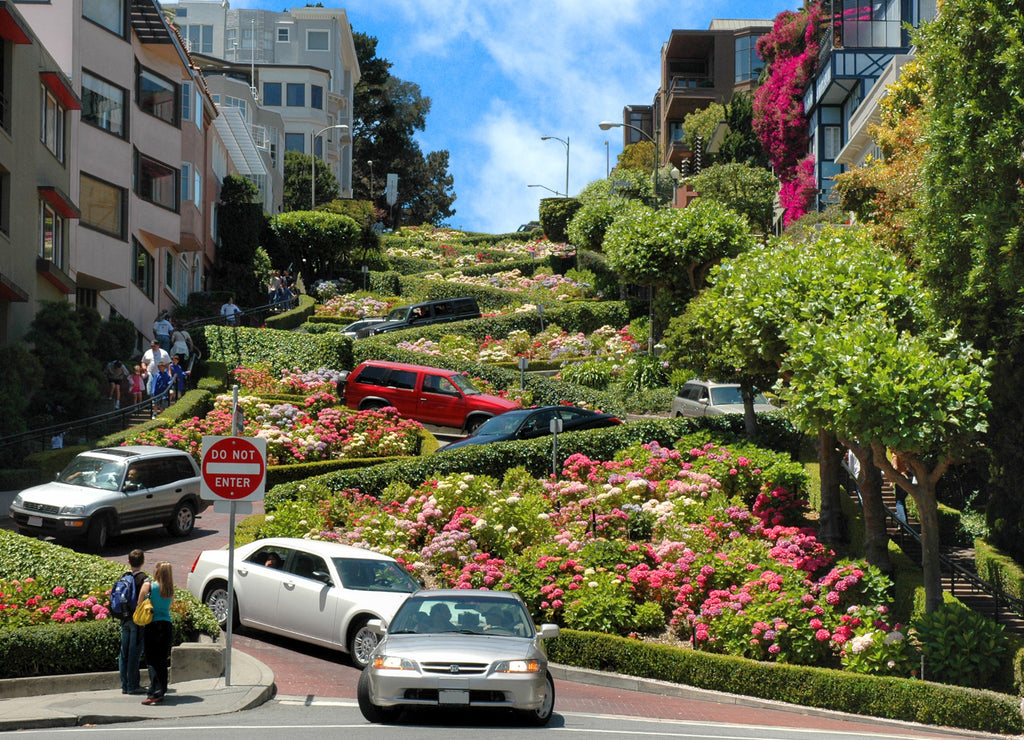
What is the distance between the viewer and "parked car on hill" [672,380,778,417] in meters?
29.4

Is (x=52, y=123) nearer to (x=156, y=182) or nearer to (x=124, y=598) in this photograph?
(x=156, y=182)

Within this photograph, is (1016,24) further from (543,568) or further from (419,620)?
(419,620)

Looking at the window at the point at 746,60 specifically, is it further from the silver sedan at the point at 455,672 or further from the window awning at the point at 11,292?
the silver sedan at the point at 455,672

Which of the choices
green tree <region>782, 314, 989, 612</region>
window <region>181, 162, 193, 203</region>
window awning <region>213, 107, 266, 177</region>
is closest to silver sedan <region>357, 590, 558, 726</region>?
green tree <region>782, 314, 989, 612</region>

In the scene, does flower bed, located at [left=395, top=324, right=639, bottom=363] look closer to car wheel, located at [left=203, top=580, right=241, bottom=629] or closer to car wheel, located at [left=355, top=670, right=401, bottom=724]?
car wheel, located at [left=203, top=580, right=241, bottom=629]

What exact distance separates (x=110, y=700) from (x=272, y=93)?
281 ft

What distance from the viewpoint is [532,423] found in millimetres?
26016

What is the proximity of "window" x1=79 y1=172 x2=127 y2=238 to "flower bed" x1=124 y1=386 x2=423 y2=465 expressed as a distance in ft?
24.9


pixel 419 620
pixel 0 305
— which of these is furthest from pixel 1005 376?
pixel 0 305

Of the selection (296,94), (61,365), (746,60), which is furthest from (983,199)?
(296,94)

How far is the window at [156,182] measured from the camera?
37875 millimetres

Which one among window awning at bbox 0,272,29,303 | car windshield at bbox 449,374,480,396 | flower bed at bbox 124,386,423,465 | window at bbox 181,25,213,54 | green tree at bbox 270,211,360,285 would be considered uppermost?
window at bbox 181,25,213,54

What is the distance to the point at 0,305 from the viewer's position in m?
27.8

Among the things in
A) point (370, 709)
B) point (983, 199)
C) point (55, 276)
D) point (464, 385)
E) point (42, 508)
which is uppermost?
point (55, 276)
